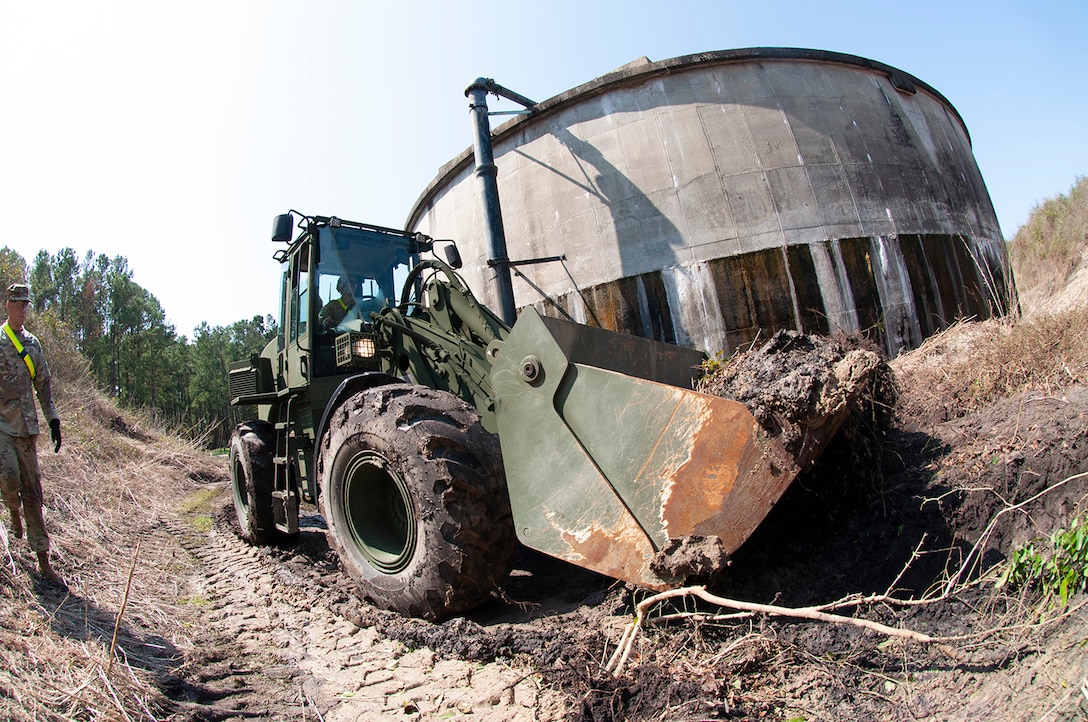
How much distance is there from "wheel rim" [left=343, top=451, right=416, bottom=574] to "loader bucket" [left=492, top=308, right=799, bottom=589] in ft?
Result: 3.36

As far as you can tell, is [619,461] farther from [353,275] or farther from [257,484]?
[257,484]

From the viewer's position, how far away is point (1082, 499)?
2715mm

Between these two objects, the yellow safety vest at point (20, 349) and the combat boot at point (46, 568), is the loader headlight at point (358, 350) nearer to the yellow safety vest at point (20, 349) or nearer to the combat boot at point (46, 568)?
the yellow safety vest at point (20, 349)

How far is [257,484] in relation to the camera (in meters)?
6.18

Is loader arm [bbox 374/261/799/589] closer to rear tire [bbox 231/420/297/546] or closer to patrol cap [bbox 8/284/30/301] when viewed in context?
patrol cap [bbox 8/284/30/301]

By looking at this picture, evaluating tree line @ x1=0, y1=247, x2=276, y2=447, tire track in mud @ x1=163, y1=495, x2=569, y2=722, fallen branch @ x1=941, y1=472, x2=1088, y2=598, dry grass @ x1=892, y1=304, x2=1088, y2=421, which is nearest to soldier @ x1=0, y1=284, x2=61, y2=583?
tire track in mud @ x1=163, y1=495, x2=569, y2=722

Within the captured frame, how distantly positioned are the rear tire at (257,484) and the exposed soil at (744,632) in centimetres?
154

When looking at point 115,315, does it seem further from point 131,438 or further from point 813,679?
point 813,679

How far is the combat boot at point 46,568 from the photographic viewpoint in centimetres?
403

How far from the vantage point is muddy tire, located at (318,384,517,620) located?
11.0 ft

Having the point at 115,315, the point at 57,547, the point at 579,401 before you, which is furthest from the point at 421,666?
the point at 115,315

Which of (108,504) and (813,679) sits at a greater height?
(108,504)

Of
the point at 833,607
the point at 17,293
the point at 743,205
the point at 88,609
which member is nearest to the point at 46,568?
the point at 88,609

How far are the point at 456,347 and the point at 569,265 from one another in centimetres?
632
